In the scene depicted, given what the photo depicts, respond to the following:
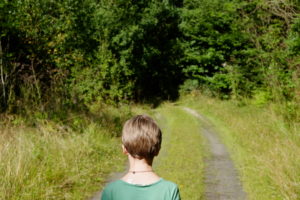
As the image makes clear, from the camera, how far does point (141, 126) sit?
2.18 metres

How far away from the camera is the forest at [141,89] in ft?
20.9

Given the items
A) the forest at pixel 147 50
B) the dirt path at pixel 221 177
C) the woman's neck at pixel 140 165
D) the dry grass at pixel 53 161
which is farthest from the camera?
the forest at pixel 147 50

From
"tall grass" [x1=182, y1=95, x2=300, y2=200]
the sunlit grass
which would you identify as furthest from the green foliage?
"tall grass" [x1=182, y1=95, x2=300, y2=200]

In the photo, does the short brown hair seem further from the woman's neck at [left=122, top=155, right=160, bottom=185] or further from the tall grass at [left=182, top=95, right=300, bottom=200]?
the tall grass at [left=182, top=95, right=300, bottom=200]

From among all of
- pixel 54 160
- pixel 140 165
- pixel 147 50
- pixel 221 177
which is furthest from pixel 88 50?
pixel 140 165

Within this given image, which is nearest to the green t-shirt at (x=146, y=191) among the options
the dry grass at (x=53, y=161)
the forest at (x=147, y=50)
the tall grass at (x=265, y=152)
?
the dry grass at (x=53, y=161)

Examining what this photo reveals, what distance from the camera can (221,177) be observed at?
23.9 feet

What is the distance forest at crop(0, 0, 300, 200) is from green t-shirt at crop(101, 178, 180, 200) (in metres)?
3.18

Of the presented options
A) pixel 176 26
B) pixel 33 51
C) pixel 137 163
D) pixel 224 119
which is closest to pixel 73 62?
pixel 33 51

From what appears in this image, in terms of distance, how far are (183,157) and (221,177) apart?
59.9 inches

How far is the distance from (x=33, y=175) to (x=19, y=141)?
3.16ft

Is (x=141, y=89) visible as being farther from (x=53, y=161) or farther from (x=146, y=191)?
(x=146, y=191)

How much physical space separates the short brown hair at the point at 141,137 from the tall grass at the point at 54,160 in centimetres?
322

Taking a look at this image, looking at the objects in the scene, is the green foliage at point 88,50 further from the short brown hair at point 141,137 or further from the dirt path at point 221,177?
the short brown hair at point 141,137
